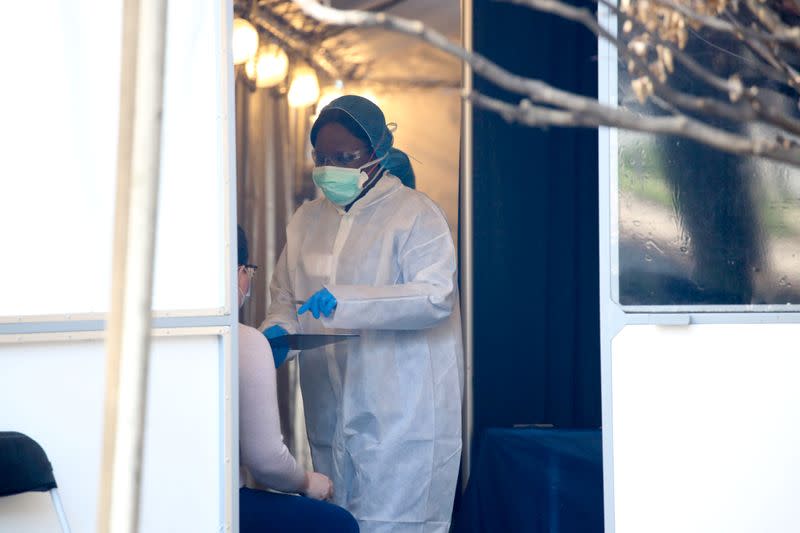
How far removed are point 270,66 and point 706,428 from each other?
112 inches

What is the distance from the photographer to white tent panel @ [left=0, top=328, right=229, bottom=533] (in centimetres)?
217

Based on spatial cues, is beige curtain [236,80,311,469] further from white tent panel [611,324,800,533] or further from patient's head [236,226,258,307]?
white tent panel [611,324,800,533]

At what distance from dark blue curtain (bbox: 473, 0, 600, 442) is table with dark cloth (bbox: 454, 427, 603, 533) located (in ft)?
1.65

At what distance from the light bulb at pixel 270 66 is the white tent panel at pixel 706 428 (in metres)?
2.62

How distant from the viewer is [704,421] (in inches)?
88.8

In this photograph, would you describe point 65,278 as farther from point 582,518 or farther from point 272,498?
point 582,518

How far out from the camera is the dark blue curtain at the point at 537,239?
3863 millimetres

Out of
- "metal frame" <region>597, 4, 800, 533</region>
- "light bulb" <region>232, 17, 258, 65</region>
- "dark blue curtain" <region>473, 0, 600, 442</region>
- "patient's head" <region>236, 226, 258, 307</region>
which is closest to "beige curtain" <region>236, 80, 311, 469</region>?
"light bulb" <region>232, 17, 258, 65</region>

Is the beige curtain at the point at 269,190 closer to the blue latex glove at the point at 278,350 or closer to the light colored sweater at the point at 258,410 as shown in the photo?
the blue latex glove at the point at 278,350

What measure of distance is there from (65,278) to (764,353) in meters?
1.52

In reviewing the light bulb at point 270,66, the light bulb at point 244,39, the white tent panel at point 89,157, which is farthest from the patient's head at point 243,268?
the light bulb at point 270,66

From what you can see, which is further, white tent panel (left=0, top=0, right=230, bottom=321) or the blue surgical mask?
the blue surgical mask

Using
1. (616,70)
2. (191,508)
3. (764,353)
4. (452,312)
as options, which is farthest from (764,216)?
(191,508)

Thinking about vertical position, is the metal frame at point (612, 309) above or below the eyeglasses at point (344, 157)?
below
